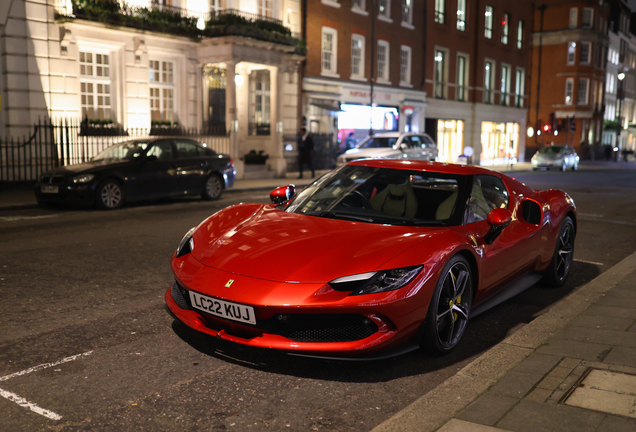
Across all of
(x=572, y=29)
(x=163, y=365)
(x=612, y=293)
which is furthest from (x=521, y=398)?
(x=572, y=29)

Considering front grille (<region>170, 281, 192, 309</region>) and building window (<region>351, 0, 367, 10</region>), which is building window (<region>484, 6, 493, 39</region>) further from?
front grille (<region>170, 281, 192, 309</region>)

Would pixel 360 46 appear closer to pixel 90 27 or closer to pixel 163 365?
pixel 90 27

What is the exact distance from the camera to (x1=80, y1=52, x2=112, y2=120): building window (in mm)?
20266

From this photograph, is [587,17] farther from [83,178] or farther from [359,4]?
[83,178]

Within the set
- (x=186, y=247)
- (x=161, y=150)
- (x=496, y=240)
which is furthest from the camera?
(x=161, y=150)

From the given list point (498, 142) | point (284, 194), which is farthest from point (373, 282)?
point (498, 142)

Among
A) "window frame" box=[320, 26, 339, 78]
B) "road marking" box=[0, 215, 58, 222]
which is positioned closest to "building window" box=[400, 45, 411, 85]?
"window frame" box=[320, 26, 339, 78]

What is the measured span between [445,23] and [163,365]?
36878mm

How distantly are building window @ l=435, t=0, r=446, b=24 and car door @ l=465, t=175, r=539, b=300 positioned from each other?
33.5 meters

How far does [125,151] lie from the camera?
13.9 m

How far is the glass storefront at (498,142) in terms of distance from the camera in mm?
43250

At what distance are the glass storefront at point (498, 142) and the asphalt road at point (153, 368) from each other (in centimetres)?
3756

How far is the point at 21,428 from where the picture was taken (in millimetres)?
3129

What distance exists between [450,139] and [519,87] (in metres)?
11.7
